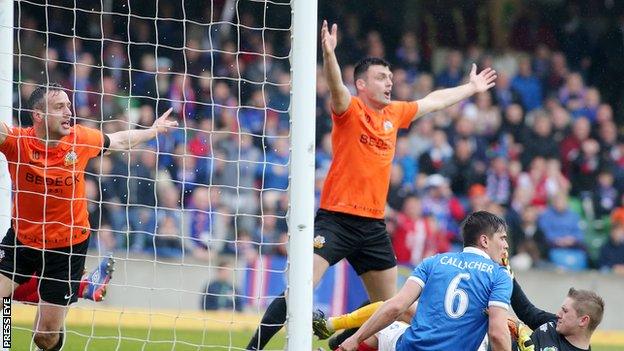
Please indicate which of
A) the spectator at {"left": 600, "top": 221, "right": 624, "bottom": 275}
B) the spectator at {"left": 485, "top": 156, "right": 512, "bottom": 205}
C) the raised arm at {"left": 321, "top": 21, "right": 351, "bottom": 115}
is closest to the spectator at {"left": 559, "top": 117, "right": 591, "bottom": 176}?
the spectator at {"left": 485, "top": 156, "right": 512, "bottom": 205}

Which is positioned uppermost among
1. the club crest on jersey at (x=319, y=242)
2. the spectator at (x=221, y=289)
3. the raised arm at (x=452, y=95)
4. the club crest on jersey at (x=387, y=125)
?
the raised arm at (x=452, y=95)

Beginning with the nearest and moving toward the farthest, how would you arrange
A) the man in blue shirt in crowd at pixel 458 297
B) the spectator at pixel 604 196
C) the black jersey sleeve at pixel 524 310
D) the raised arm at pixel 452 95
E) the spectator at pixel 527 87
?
the man in blue shirt in crowd at pixel 458 297, the black jersey sleeve at pixel 524 310, the raised arm at pixel 452 95, the spectator at pixel 604 196, the spectator at pixel 527 87

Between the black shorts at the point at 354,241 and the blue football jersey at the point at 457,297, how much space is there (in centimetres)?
125

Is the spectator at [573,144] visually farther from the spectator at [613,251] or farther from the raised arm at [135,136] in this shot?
the raised arm at [135,136]

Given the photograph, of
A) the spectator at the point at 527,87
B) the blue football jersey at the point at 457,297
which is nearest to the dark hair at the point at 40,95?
the blue football jersey at the point at 457,297

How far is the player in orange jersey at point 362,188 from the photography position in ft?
28.8

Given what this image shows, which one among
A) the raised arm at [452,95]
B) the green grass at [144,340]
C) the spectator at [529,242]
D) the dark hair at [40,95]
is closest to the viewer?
the dark hair at [40,95]

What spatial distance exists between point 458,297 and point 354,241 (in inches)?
59.8

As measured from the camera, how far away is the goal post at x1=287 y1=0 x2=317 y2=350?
7.58 m

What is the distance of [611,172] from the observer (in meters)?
18.1

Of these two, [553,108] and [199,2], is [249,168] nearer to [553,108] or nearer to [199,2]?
[199,2]

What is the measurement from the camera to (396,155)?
17703 millimetres

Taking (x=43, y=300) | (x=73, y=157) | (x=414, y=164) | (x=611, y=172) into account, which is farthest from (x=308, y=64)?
(x=611, y=172)

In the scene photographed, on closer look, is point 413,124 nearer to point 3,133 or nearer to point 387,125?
point 387,125
